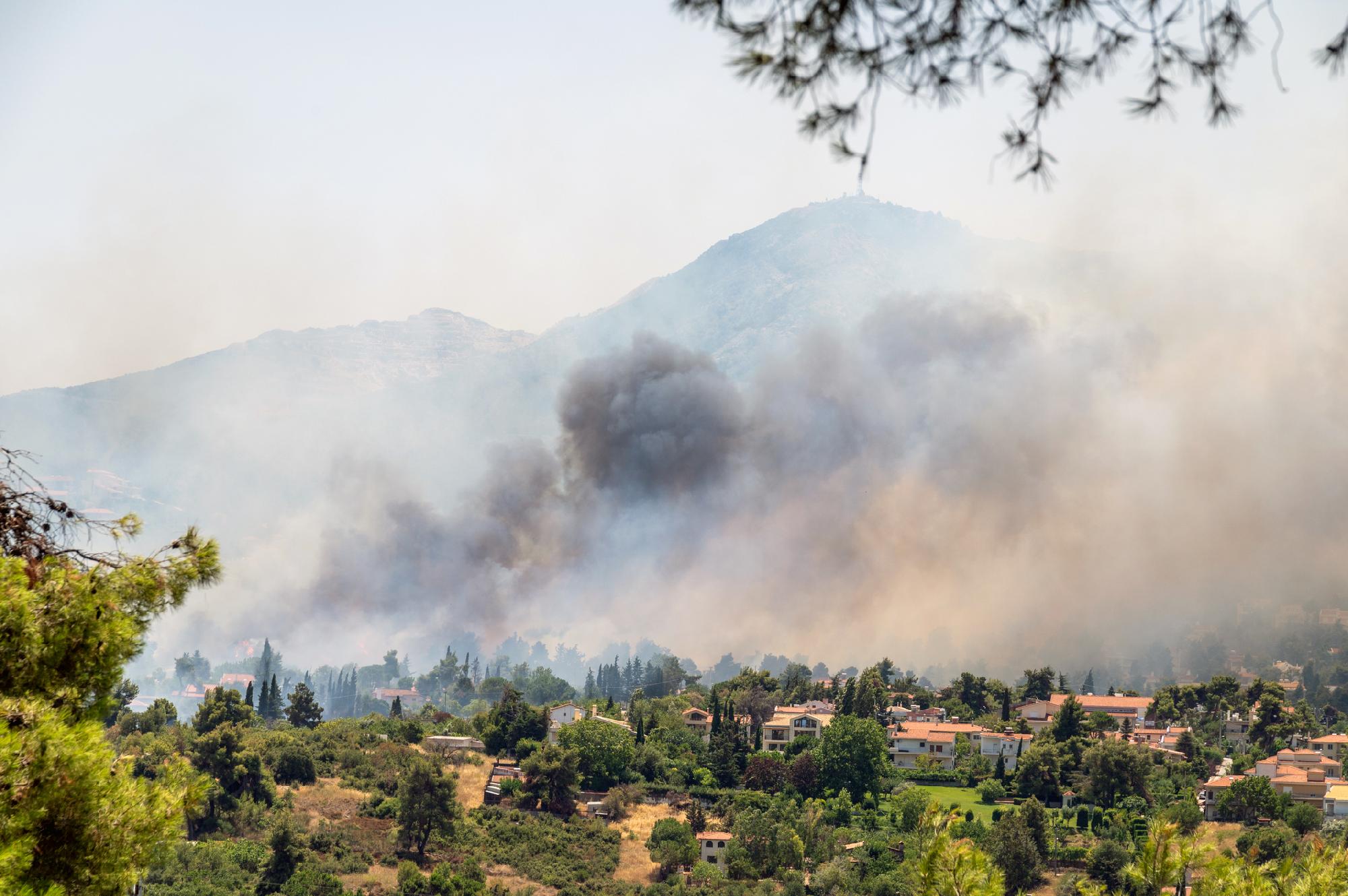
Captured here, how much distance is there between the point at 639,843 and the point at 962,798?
40.9 ft

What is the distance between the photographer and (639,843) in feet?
121

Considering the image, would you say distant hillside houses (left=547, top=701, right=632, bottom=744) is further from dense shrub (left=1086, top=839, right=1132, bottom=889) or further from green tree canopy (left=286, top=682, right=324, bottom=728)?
dense shrub (left=1086, top=839, right=1132, bottom=889)

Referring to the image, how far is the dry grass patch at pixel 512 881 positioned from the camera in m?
31.5

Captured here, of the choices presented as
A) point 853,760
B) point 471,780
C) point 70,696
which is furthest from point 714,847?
point 70,696

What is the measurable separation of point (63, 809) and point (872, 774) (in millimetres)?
38664

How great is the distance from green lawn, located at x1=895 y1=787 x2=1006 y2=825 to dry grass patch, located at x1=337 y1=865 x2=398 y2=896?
1744 cm

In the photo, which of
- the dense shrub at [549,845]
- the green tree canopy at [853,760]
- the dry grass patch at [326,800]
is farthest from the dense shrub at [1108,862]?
the dry grass patch at [326,800]

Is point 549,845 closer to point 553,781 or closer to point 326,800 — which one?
point 553,781

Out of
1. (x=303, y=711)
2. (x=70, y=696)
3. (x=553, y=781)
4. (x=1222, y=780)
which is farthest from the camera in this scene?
(x=303, y=711)

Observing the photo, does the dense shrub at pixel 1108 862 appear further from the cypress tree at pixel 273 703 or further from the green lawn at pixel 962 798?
the cypress tree at pixel 273 703

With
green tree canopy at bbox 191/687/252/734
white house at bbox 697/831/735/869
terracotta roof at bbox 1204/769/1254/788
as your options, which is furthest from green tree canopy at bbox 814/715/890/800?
green tree canopy at bbox 191/687/252/734

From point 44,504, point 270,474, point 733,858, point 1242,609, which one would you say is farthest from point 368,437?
point 44,504

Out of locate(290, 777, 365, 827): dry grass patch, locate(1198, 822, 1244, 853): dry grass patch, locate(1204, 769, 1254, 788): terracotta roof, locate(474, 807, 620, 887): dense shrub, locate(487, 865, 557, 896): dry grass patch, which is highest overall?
locate(1204, 769, 1254, 788): terracotta roof

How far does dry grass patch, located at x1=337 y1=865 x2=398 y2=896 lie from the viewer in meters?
30.4
